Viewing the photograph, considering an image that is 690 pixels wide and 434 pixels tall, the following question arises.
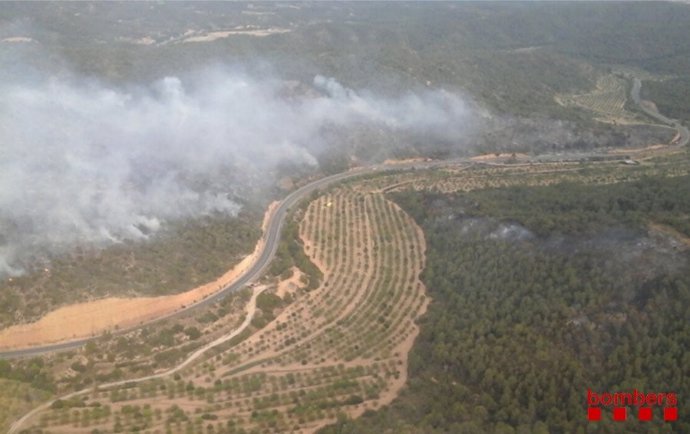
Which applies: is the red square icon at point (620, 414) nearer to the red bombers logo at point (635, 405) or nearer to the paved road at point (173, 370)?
the red bombers logo at point (635, 405)

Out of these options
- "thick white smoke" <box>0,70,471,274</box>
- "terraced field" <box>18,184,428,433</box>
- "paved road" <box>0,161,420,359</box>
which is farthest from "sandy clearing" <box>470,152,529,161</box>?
"terraced field" <box>18,184,428,433</box>

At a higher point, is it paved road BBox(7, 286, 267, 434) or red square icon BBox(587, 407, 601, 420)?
red square icon BBox(587, 407, 601, 420)

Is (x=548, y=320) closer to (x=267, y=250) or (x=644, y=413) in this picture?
(x=644, y=413)

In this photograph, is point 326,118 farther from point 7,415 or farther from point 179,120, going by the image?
point 7,415

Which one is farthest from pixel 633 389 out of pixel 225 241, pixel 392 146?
pixel 392 146

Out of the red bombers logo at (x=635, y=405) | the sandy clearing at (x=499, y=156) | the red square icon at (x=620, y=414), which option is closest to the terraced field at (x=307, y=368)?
the red bombers logo at (x=635, y=405)

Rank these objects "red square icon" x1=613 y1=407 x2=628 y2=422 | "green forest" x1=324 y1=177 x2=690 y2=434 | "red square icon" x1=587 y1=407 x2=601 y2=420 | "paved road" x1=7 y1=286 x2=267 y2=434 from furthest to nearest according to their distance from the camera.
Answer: "green forest" x1=324 y1=177 x2=690 y2=434 < "paved road" x1=7 y1=286 x2=267 y2=434 < "red square icon" x1=587 y1=407 x2=601 y2=420 < "red square icon" x1=613 y1=407 x2=628 y2=422

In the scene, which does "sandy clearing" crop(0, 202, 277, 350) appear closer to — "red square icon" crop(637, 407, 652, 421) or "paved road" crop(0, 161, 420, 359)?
"paved road" crop(0, 161, 420, 359)
